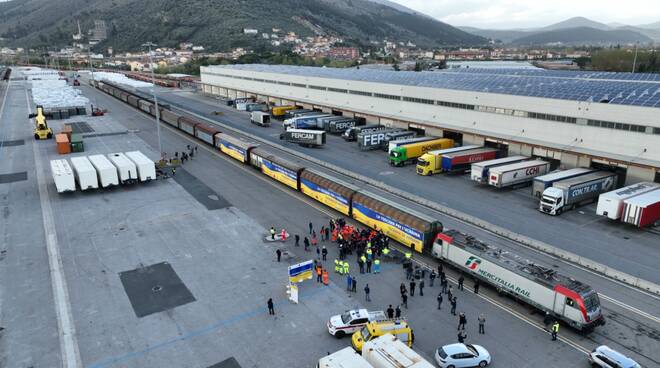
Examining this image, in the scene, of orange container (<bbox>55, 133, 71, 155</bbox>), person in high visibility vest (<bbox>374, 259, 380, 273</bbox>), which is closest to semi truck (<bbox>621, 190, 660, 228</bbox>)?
person in high visibility vest (<bbox>374, 259, 380, 273</bbox>)

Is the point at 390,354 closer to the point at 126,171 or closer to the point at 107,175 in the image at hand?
the point at 107,175

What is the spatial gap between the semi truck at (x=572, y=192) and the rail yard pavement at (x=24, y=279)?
126 feet

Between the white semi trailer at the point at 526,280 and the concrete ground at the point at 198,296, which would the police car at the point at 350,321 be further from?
the white semi trailer at the point at 526,280

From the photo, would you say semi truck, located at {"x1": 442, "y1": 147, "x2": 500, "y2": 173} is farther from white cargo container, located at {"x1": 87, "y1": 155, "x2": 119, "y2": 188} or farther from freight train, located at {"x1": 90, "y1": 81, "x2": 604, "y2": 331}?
white cargo container, located at {"x1": 87, "y1": 155, "x2": 119, "y2": 188}

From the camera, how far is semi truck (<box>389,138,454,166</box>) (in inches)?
2153

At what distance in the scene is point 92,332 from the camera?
22484 mm

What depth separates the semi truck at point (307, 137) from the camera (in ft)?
214

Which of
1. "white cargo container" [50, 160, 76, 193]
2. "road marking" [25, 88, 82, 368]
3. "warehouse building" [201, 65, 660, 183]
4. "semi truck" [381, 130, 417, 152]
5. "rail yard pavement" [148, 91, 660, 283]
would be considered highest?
"warehouse building" [201, 65, 660, 183]

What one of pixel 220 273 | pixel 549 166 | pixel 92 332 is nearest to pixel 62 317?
pixel 92 332

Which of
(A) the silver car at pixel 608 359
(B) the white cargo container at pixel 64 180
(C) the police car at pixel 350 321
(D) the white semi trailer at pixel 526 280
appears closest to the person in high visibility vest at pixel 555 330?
(D) the white semi trailer at pixel 526 280

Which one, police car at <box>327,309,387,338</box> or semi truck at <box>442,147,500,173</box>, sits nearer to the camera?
police car at <box>327,309,387,338</box>

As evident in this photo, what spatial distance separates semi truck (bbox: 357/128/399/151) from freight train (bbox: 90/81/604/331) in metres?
17.7

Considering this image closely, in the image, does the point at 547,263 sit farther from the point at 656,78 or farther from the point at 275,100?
the point at 275,100

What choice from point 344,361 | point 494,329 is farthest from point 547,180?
point 344,361
